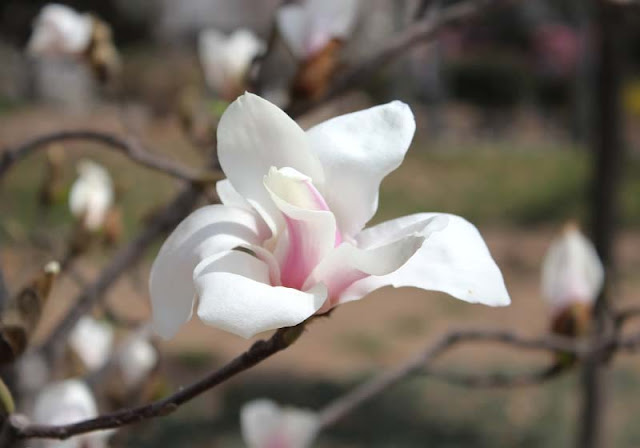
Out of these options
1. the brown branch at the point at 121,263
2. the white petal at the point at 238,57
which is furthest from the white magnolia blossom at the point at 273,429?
the white petal at the point at 238,57

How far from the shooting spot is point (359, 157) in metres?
0.40

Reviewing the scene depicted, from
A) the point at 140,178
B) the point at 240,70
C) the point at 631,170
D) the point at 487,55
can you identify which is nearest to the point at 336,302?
the point at 240,70

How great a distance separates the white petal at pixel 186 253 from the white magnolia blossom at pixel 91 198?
0.56 m

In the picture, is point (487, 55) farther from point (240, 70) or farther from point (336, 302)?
point (336, 302)

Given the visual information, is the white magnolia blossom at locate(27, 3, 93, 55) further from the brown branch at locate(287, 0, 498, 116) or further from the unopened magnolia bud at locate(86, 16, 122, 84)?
the brown branch at locate(287, 0, 498, 116)

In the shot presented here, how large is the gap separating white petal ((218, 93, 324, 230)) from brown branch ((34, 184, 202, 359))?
0.40 metres

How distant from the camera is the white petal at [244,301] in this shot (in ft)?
1.11

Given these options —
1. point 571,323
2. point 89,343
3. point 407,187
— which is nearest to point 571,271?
point 571,323

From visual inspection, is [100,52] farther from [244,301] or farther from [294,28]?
[244,301]

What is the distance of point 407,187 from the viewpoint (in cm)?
537

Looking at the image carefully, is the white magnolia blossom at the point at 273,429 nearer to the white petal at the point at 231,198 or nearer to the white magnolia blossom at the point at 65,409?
the white magnolia blossom at the point at 65,409

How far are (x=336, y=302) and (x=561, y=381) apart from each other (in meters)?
2.57

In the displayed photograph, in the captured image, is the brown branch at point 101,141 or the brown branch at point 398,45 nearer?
the brown branch at point 101,141

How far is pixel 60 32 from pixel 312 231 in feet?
2.05
